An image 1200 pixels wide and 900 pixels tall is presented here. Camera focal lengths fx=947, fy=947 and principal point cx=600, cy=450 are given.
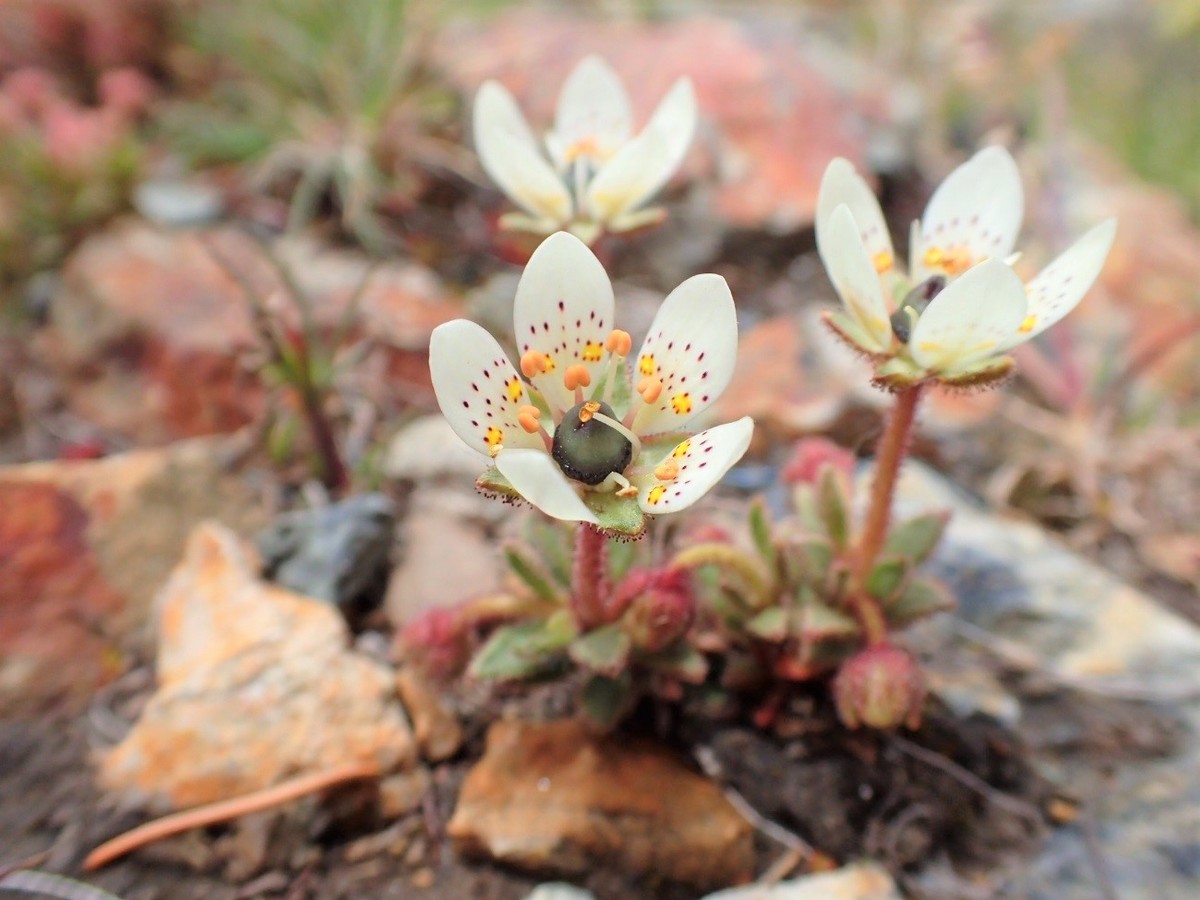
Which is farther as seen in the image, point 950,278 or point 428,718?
point 428,718

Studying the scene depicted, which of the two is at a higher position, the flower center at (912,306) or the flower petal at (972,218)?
the flower petal at (972,218)

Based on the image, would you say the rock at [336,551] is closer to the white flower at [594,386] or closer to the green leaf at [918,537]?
the white flower at [594,386]

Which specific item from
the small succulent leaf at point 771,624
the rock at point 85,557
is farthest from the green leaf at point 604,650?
the rock at point 85,557

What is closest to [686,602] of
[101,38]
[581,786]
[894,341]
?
[581,786]

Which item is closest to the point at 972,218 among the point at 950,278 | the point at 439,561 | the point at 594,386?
the point at 950,278

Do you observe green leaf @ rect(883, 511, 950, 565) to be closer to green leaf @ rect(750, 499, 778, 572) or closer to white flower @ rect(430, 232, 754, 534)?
green leaf @ rect(750, 499, 778, 572)

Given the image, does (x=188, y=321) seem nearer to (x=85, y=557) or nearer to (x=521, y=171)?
(x=85, y=557)
